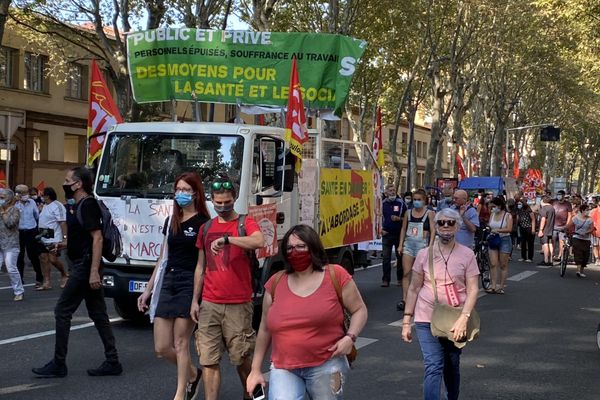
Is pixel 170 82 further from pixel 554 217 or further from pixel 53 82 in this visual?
pixel 53 82

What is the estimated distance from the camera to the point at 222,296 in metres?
5.21

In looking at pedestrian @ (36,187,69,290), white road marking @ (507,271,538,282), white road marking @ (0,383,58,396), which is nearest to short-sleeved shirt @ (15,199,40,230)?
pedestrian @ (36,187,69,290)

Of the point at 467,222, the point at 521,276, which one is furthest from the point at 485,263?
the point at 521,276

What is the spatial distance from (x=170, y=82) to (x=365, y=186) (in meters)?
3.44

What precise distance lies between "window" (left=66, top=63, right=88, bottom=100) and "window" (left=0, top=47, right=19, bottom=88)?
2.84 metres

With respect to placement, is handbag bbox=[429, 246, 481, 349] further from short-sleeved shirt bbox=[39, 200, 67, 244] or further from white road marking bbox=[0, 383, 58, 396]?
short-sleeved shirt bbox=[39, 200, 67, 244]

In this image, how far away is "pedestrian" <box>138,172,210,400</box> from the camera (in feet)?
18.0

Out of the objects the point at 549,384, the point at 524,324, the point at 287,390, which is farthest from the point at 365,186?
the point at 287,390

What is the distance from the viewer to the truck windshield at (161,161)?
8688 millimetres

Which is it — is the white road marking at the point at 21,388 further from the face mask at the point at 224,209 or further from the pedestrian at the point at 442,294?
the pedestrian at the point at 442,294

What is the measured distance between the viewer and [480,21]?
105 ft

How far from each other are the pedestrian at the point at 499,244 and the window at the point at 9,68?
2352 cm

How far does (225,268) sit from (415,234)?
5.88 m

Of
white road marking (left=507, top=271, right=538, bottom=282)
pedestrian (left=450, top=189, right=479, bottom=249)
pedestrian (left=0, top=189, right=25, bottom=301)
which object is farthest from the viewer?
white road marking (left=507, top=271, right=538, bottom=282)
